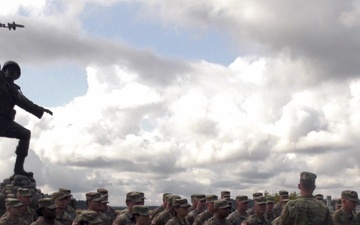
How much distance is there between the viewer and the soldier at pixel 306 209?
32.4 feet

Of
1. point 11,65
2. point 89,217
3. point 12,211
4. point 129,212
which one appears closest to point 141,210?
point 89,217

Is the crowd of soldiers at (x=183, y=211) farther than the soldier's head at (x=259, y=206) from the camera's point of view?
No

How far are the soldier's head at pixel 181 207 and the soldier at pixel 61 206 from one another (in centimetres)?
238

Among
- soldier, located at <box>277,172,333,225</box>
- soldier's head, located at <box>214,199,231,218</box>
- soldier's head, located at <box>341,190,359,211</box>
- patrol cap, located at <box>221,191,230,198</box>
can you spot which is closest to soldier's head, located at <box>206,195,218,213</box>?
soldier's head, located at <box>214,199,231,218</box>

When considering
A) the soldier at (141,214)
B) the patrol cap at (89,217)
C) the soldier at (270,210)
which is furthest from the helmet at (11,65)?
the soldier at (270,210)

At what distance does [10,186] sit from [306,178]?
31.2 feet

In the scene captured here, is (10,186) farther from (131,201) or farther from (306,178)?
(306,178)

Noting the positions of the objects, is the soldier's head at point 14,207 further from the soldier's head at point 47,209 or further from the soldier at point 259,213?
the soldier at point 259,213

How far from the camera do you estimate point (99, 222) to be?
1115 cm

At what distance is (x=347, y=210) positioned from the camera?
14.9 m

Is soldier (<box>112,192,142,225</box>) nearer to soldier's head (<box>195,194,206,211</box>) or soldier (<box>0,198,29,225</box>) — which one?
soldier (<box>0,198,29,225</box>)

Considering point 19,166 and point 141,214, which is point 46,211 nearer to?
point 141,214

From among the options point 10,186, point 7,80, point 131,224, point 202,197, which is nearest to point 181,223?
point 131,224

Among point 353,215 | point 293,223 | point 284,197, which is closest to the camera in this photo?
point 293,223
